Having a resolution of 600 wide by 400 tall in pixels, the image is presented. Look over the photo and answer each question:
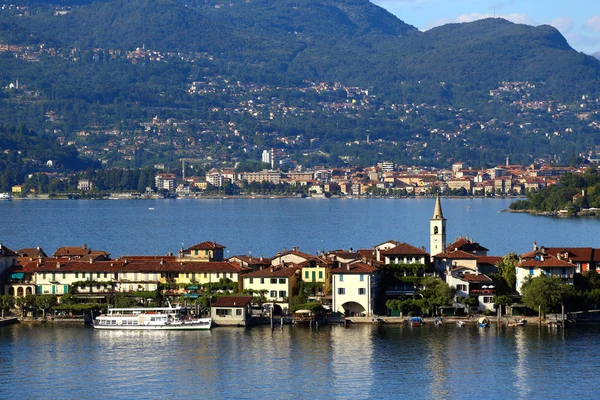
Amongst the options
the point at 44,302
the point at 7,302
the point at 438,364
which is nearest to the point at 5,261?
the point at 7,302

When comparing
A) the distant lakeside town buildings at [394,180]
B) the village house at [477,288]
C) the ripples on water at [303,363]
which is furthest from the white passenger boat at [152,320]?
the distant lakeside town buildings at [394,180]

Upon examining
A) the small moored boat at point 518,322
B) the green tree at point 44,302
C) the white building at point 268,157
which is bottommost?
the small moored boat at point 518,322

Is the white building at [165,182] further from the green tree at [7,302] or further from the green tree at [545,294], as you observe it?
the green tree at [545,294]

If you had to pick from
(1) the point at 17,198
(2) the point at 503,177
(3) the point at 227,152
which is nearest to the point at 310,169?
(3) the point at 227,152

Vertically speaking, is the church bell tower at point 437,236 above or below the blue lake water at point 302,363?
above

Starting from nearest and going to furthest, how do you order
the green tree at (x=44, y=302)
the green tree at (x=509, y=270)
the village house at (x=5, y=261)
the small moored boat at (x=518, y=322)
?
the small moored boat at (x=518, y=322)
the green tree at (x=44, y=302)
the green tree at (x=509, y=270)
the village house at (x=5, y=261)

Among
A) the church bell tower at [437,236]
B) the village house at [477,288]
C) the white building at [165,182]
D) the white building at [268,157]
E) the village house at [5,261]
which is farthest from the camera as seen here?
the white building at [268,157]

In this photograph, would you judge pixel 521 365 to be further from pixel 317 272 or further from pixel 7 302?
pixel 7 302
